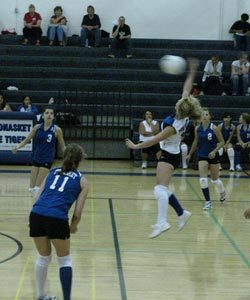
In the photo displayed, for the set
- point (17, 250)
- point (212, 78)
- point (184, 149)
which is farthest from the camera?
point (212, 78)

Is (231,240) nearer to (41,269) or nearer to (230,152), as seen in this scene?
(41,269)

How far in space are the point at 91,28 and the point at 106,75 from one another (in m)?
2.07

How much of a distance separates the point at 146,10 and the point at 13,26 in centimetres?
506

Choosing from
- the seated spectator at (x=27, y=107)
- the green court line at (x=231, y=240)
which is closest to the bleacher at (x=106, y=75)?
the seated spectator at (x=27, y=107)

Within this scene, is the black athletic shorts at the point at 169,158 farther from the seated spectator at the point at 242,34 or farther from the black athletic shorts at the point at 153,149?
the seated spectator at the point at 242,34

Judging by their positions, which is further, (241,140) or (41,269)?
(241,140)

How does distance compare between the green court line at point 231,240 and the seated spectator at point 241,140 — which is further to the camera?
the seated spectator at point 241,140

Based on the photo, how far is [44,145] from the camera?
13.7 metres

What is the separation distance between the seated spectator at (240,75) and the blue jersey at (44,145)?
11.9m

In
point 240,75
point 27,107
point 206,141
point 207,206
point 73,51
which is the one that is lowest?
point 207,206

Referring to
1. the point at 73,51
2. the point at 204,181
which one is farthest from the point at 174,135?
the point at 73,51

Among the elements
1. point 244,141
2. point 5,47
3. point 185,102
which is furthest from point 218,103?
point 185,102

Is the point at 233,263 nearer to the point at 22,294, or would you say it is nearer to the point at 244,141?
the point at 22,294

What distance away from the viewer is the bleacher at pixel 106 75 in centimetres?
2417
